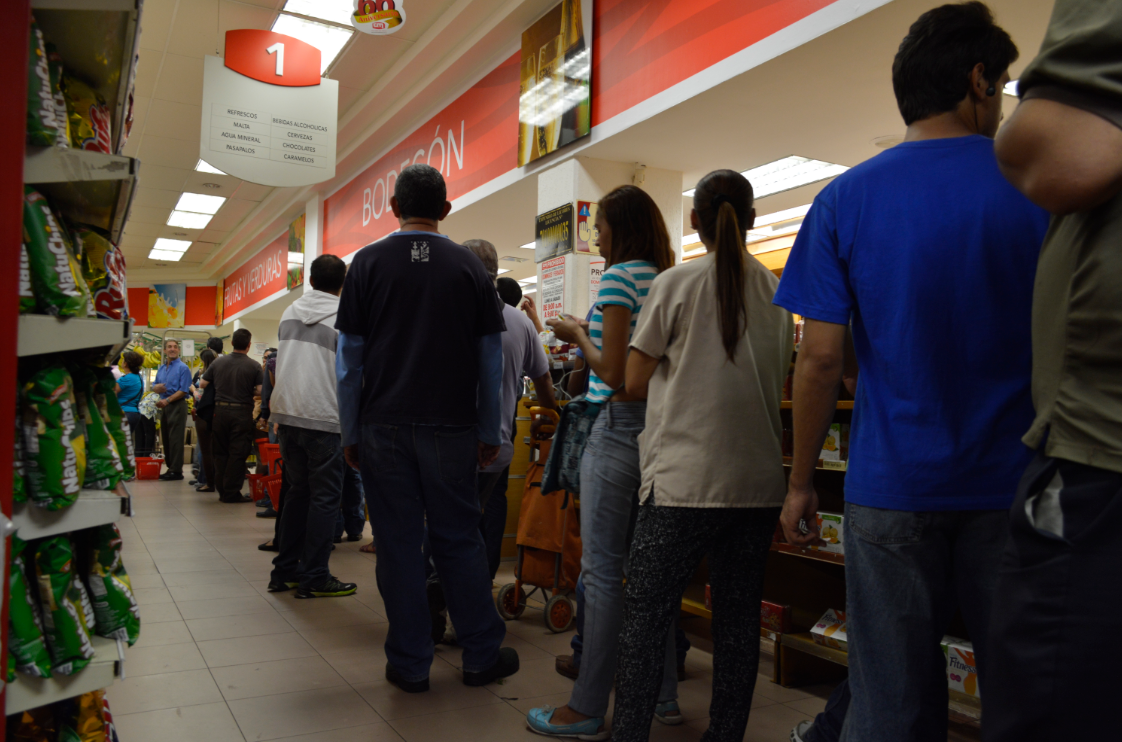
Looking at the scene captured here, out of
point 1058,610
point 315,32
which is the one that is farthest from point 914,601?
point 315,32

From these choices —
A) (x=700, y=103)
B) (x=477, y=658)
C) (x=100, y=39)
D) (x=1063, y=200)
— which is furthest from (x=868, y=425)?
(x=700, y=103)

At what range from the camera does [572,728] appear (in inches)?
84.0

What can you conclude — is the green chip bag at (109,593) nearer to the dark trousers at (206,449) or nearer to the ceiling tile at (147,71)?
the dark trousers at (206,449)

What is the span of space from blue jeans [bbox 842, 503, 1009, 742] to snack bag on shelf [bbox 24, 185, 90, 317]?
52.8 inches

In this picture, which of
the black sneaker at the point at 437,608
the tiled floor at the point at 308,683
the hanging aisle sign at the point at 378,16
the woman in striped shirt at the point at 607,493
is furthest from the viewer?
the hanging aisle sign at the point at 378,16

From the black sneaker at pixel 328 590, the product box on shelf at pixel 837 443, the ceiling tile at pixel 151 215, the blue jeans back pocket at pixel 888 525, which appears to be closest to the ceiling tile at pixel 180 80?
the ceiling tile at pixel 151 215

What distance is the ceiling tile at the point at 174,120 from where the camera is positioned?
8.42 meters

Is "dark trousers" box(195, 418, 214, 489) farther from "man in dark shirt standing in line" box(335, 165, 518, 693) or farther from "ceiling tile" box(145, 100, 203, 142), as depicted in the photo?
"man in dark shirt standing in line" box(335, 165, 518, 693)

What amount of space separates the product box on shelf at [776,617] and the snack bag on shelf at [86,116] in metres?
2.35

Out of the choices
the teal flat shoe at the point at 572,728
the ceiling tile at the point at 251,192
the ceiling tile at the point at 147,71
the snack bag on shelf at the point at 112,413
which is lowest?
the teal flat shoe at the point at 572,728

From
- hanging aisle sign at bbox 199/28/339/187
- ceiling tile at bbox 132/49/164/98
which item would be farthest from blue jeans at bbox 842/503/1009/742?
ceiling tile at bbox 132/49/164/98

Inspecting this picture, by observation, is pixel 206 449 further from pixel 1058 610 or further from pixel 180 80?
pixel 1058 610

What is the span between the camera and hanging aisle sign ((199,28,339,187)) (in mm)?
5637

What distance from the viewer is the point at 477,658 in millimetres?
2604
